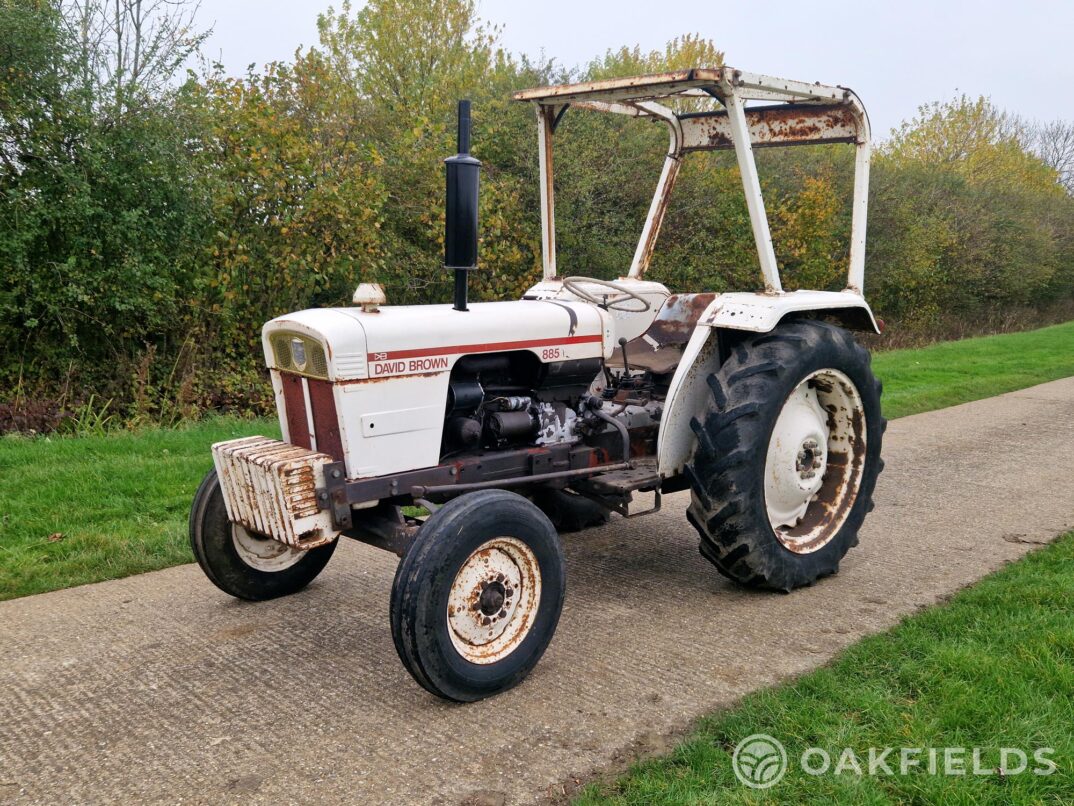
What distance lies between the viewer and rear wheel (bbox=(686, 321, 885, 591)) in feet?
13.6

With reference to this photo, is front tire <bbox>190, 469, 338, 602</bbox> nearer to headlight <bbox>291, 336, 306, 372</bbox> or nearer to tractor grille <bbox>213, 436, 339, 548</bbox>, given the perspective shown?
tractor grille <bbox>213, 436, 339, 548</bbox>

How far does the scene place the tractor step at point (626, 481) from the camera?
426 cm

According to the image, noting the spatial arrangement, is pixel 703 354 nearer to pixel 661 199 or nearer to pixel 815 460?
pixel 815 460

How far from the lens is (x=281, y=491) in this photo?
135 inches

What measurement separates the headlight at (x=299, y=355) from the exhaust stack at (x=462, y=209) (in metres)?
0.62

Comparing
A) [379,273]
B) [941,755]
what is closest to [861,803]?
[941,755]

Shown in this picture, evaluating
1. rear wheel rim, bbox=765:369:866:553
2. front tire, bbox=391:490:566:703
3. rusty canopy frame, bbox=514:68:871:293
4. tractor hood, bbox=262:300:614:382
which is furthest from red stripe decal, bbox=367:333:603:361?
rear wheel rim, bbox=765:369:866:553

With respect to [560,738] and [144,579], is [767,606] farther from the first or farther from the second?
[144,579]

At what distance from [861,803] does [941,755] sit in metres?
0.41

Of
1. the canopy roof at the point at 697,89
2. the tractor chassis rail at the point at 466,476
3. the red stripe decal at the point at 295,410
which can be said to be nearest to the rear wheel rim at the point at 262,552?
the red stripe decal at the point at 295,410

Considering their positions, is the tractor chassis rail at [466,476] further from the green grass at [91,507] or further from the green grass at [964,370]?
the green grass at [964,370]

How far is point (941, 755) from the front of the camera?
9.69 ft

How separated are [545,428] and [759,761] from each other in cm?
175

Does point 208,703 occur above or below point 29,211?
below
